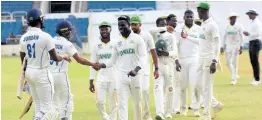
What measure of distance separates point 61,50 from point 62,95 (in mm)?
895

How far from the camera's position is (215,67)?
13.5 metres

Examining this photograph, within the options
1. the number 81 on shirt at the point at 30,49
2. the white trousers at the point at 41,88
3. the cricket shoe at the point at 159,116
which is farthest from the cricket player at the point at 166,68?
the number 81 on shirt at the point at 30,49

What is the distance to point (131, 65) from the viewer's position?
12.4 metres

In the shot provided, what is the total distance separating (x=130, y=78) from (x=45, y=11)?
38.7 meters

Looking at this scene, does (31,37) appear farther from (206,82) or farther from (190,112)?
(190,112)

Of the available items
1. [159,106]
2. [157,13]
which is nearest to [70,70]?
[157,13]

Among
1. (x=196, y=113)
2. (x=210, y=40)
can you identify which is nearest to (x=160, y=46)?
(x=210, y=40)

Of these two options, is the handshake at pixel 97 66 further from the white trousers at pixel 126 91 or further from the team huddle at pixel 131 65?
the white trousers at pixel 126 91

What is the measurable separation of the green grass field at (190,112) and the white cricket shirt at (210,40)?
1.79 metres

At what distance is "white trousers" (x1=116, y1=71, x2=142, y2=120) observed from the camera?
12273 mm

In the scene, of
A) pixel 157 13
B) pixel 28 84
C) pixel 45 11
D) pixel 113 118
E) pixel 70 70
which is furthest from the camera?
pixel 45 11

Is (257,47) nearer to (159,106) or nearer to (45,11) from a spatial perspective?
(159,106)

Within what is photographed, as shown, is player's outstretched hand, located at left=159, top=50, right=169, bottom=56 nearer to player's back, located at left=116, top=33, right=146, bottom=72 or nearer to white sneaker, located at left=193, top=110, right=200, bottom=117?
white sneaker, located at left=193, top=110, right=200, bottom=117

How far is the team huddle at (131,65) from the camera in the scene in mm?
11531
